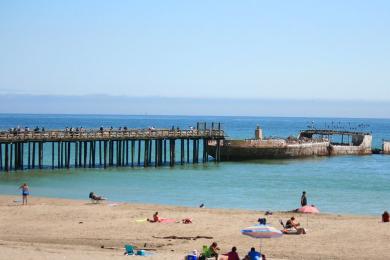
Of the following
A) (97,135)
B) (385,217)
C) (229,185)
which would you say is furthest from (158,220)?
(97,135)

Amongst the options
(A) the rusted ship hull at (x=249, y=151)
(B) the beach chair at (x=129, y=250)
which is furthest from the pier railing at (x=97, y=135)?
(B) the beach chair at (x=129, y=250)

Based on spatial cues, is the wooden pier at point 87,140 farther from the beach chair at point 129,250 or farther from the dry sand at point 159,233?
the beach chair at point 129,250

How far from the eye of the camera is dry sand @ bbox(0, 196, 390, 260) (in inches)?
860

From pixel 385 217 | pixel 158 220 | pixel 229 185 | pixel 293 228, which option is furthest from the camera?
pixel 229 185

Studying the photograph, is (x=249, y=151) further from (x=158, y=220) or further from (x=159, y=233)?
(x=159, y=233)

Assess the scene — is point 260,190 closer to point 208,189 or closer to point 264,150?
point 208,189

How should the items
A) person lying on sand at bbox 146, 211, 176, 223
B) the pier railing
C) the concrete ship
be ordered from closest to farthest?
person lying on sand at bbox 146, 211, 176, 223
the pier railing
the concrete ship

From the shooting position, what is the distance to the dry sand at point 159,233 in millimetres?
21844

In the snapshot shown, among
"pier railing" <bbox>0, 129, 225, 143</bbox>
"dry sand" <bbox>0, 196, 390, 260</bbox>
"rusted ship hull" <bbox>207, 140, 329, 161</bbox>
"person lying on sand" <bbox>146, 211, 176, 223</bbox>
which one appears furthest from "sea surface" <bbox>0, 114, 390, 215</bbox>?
"person lying on sand" <bbox>146, 211, 176, 223</bbox>

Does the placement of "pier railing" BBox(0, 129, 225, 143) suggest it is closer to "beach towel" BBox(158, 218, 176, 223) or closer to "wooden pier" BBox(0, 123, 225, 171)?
"wooden pier" BBox(0, 123, 225, 171)

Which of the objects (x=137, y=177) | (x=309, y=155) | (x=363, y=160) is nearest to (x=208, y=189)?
(x=137, y=177)

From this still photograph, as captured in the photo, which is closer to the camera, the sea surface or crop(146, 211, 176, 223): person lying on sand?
crop(146, 211, 176, 223): person lying on sand

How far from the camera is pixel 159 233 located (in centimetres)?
2534

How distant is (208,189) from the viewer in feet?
143
